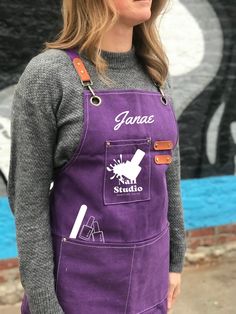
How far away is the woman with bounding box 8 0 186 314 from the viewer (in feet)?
4.35

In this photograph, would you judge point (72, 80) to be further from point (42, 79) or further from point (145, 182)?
point (145, 182)

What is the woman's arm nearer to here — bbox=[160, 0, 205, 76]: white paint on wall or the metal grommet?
the metal grommet

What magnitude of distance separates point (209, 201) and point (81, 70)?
2.80 metres

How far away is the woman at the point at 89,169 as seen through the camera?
1.33 meters

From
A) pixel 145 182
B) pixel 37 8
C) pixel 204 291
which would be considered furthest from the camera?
pixel 204 291

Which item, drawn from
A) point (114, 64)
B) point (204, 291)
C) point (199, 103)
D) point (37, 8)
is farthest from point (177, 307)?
point (114, 64)

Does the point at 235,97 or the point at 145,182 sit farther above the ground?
the point at 145,182

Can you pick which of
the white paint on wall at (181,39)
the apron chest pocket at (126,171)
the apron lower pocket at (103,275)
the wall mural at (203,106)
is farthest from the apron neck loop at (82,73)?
the white paint on wall at (181,39)

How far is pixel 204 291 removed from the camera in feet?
12.1

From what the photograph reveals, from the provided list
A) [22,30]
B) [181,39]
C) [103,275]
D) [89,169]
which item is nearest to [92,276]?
[103,275]

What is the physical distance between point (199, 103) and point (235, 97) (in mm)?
324

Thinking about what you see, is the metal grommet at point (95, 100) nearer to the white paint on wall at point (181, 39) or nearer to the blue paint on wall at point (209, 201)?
the white paint on wall at point (181, 39)

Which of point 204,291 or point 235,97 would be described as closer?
point 204,291

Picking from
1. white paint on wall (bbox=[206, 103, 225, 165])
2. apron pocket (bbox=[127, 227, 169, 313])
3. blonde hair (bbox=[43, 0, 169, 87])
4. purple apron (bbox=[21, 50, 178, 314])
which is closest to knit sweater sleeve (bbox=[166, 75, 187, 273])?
apron pocket (bbox=[127, 227, 169, 313])
